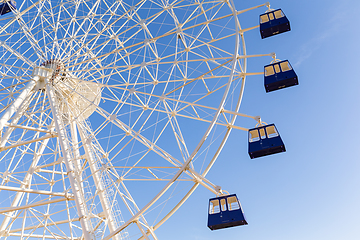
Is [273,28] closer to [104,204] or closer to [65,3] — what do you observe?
[104,204]

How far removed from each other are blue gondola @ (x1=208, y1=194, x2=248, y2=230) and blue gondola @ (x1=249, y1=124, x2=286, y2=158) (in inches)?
101

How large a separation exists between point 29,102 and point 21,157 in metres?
3.16

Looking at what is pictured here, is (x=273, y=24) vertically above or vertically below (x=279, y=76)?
above

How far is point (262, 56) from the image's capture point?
17.4 m

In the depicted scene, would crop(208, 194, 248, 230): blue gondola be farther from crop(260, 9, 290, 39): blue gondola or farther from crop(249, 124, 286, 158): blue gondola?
crop(260, 9, 290, 39): blue gondola

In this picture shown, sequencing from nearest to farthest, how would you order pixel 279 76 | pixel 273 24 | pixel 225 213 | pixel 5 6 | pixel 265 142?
pixel 225 213 < pixel 265 142 < pixel 279 76 < pixel 273 24 < pixel 5 6

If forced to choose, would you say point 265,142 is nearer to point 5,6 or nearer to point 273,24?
point 273,24

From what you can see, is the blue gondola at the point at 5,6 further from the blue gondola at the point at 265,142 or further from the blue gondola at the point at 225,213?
the blue gondola at the point at 225,213

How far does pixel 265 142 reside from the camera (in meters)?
14.7

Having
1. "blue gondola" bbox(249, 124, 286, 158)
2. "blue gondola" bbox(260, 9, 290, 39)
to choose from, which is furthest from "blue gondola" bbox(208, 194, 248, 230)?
"blue gondola" bbox(260, 9, 290, 39)

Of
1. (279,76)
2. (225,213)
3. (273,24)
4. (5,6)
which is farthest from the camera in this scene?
(5,6)

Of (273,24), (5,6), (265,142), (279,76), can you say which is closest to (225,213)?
(265,142)

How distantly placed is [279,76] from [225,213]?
7.03 m

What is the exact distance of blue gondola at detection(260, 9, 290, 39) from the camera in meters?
18.0
